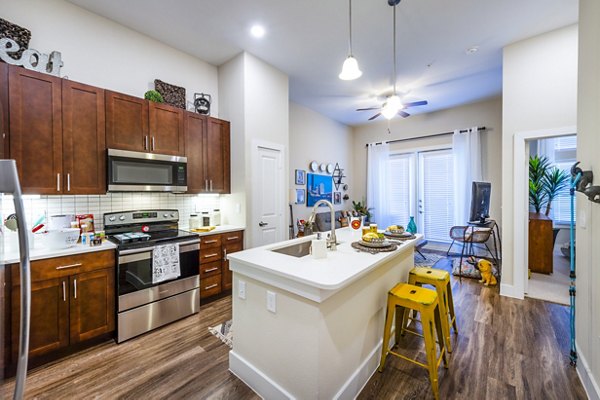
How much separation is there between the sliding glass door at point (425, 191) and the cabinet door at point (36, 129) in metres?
6.19

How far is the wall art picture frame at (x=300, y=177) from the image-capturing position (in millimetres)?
5215

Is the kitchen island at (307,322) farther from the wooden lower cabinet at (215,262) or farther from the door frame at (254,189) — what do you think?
A: the door frame at (254,189)

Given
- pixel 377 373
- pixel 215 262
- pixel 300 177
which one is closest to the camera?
pixel 377 373

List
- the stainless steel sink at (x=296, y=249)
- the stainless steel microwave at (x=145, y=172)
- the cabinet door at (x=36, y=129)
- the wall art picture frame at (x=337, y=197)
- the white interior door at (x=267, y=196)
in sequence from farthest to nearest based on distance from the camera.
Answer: the wall art picture frame at (x=337, y=197), the white interior door at (x=267, y=196), the stainless steel microwave at (x=145, y=172), the stainless steel sink at (x=296, y=249), the cabinet door at (x=36, y=129)

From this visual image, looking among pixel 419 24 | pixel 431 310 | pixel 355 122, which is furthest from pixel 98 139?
pixel 355 122

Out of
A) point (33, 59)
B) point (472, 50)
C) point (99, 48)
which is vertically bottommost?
point (33, 59)

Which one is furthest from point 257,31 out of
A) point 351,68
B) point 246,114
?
point 351,68

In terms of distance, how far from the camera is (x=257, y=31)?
296 cm

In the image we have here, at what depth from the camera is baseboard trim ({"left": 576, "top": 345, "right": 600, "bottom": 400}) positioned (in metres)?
1.55

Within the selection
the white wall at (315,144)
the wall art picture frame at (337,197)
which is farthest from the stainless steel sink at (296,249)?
the wall art picture frame at (337,197)

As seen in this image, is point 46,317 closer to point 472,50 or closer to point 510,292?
point 510,292

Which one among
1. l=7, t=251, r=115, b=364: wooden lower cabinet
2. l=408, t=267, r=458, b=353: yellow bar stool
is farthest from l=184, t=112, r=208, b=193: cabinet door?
l=408, t=267, r=458, b=353: yellow bar stool

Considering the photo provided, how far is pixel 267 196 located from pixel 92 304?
7.37ft

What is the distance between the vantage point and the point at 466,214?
5.12m
